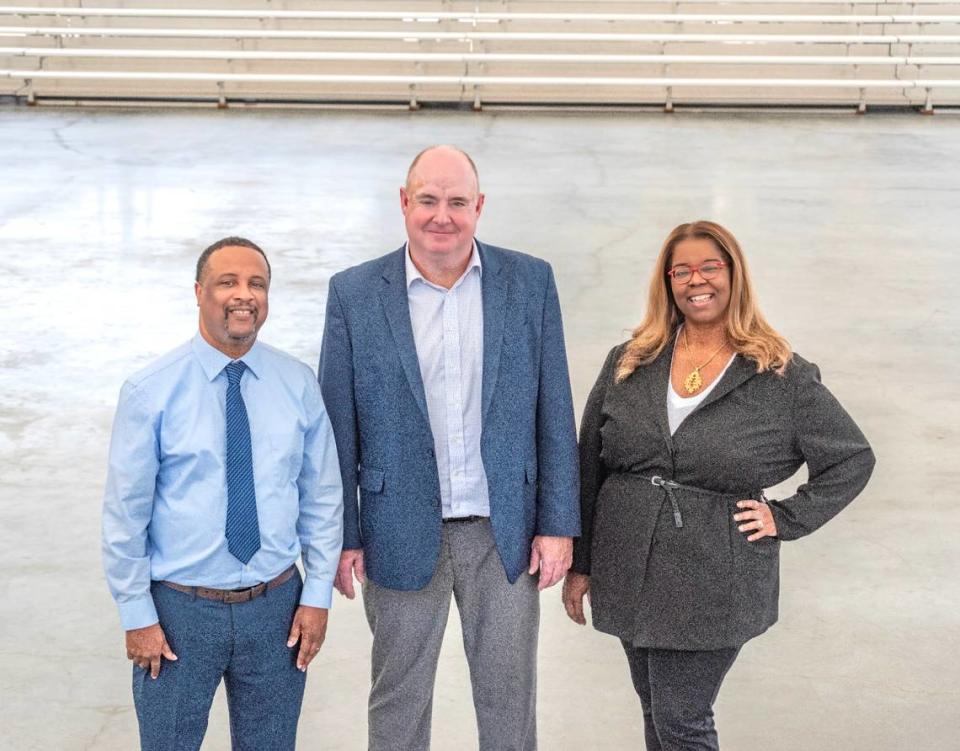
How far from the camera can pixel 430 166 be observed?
2.23m

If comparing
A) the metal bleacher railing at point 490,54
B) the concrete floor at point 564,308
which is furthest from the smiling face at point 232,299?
the metal bleacher railing at point 490,54

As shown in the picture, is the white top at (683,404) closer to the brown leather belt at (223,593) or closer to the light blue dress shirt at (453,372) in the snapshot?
the light blue dress shirt at (453,372)

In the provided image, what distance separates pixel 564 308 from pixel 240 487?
4220mm

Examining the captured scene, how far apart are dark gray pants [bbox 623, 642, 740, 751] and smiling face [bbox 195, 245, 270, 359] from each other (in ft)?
3.00

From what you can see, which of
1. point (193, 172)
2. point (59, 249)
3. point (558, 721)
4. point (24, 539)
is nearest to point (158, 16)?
point (193, 172)

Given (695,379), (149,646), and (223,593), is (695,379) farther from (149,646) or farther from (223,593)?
(149,646)

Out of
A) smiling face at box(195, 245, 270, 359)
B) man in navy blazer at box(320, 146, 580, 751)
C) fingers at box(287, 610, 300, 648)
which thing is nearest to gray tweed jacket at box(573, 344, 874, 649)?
man in navy blazer at box(320, 146, 580, 751)

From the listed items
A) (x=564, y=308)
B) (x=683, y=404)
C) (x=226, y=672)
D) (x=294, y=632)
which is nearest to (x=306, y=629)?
(x=294, y=632)

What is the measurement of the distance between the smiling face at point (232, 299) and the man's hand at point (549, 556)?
0.65m

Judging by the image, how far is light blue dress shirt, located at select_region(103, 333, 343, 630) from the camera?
208 cm

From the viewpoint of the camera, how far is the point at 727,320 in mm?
2328

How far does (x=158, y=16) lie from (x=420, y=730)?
11168 millimetres

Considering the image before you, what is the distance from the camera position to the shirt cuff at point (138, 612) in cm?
211

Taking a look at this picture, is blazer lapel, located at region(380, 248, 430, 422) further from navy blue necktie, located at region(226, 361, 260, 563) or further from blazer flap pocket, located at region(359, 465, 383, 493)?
navy blue necktie, located at region(226, 361, 260, 563)
